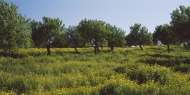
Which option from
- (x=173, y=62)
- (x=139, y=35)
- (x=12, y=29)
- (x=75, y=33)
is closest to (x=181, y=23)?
(x=173, y=62)

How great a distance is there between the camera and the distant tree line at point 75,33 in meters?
46.2

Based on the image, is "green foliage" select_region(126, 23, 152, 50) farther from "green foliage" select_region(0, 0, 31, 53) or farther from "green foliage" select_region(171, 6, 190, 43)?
"green foliage" select_region(0, 0, 31, 53)

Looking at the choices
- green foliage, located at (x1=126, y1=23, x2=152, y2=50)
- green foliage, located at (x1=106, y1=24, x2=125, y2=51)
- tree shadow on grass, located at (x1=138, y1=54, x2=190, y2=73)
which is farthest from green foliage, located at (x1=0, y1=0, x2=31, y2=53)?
green foliage, located at (x1=126, y1=23, x2=152, y2=50)

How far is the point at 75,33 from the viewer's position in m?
79.6

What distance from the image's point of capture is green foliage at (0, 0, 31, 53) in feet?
155

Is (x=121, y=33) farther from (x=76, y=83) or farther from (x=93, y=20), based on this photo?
(x=76, y=83)

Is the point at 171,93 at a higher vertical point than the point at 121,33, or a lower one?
lower

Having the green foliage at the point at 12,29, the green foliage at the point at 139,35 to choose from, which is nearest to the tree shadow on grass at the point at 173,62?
the green foliage at the point at 12,29

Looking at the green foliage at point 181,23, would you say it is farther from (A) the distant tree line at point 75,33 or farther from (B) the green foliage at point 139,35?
(B) the green foliage at point 139,35

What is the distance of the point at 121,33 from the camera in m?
85.5

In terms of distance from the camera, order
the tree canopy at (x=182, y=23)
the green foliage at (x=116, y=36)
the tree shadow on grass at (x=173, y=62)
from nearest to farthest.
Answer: the tree shadow on grass at (x=173, y=62) < the tree canopy at (x=182, y=23) < the green foliage at (x=116, y=36)

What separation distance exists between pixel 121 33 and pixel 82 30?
1874 cm

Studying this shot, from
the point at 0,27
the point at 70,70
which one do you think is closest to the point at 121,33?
Answer: the point at 0,27

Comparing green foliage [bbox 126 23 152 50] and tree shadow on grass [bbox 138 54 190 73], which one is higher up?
green foliage [bbox 126 23 152 50]
